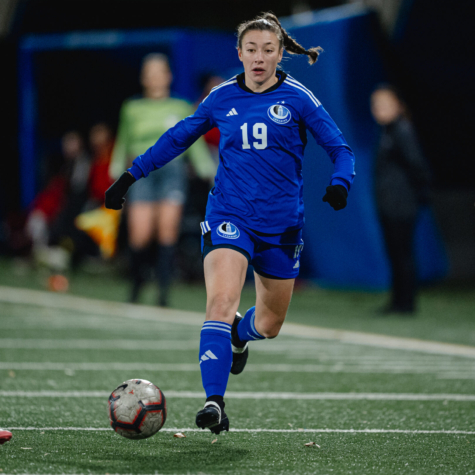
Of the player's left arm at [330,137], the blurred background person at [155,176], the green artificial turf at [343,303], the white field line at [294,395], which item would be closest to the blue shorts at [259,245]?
the player's left arm at [330,137]

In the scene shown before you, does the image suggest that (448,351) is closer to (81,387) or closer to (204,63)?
(81,387)

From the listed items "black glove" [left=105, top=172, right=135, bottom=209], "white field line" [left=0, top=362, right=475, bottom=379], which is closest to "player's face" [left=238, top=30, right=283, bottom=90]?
"black glove" [left=105, top=172, right=135, bottom=209]

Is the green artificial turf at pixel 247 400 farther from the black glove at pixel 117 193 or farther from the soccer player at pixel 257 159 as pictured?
the black glove at pixel 117 193

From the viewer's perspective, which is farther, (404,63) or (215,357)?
(404,63)

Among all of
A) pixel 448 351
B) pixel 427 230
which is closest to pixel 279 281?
pixel 448 351

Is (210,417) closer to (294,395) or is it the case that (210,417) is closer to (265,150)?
(265,150)

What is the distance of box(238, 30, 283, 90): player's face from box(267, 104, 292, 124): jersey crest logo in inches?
6.8

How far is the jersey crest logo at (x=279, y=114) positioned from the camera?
514 cm

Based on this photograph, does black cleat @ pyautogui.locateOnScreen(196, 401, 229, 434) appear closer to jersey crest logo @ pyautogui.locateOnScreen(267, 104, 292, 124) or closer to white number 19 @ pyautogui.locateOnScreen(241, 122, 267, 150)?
white number 19 @ pyautogui.locateOnScreen(241, 122, 267, 150)

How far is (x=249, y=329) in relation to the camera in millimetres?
5918

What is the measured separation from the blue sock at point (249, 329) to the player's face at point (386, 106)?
520 centimetres

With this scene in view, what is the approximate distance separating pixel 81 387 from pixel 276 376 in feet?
4.92

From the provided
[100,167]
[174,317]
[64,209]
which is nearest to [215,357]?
[174,317]

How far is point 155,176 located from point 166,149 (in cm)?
587
